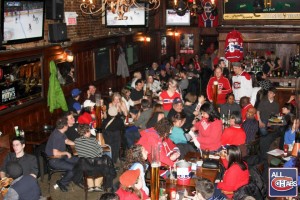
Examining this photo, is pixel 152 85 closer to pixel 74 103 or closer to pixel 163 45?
pixel 74 103

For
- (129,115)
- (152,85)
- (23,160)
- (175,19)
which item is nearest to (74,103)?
(129,115)

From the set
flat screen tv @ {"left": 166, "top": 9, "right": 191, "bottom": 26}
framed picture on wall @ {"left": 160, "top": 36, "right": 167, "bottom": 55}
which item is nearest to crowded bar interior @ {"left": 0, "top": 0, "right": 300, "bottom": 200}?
framed picture on wall @ {"left": 160, "top": 36, "right": 167, "bottom": 55}

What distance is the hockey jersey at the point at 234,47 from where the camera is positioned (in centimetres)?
1127

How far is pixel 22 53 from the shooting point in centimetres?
823

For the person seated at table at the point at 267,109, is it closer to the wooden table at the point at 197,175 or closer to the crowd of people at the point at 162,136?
the crowd of people at the point at 162,136

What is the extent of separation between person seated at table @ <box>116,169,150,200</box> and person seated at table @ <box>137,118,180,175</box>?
1025 mm

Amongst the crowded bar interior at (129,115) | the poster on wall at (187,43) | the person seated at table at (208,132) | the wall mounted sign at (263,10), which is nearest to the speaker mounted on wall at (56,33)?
the crowded bar interior at (129,115)

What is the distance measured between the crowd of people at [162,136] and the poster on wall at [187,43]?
10014 millimetres

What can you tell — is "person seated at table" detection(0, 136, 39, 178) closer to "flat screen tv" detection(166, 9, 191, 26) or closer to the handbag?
the handbag

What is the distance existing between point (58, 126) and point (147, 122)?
173 centimetres

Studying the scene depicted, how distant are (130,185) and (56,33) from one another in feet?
17.8

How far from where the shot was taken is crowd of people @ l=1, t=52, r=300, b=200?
5.44 m

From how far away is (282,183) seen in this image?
491 cm

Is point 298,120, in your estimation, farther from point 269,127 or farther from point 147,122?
point 147,122
